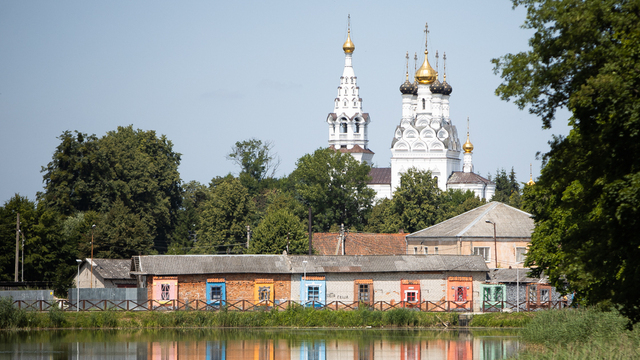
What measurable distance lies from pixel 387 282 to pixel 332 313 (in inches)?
226

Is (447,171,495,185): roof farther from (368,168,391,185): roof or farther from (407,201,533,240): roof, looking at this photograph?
(407,201,533,240): roof

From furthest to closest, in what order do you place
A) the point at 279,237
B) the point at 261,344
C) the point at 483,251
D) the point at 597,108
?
Result: 1. the point at 279,237
2. the point at 483,251
3. the point at 261,344
4. the point at 597,108

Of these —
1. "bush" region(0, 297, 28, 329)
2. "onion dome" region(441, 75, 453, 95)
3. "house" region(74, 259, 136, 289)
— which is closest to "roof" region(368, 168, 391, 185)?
"onion dome" region(441, 75, 453, 95)

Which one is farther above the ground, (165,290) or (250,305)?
(165,290)

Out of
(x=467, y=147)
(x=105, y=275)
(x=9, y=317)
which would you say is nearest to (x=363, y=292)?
(x=105, y=275)

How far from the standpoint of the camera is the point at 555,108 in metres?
14.5

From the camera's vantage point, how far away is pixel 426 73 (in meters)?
113

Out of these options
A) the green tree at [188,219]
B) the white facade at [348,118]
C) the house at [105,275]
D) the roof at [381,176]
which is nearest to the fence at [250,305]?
the house at [105,275]

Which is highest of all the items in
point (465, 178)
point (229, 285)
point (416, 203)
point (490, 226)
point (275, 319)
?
point (465, 178)

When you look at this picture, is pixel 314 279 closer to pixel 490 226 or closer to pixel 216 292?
pixel 216 292

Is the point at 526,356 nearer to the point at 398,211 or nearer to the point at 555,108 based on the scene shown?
the point at 555,108

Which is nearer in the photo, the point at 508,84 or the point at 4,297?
the point at 508,84

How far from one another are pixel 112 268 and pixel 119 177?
24176 mm

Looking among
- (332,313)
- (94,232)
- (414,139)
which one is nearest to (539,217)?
(332,313)
